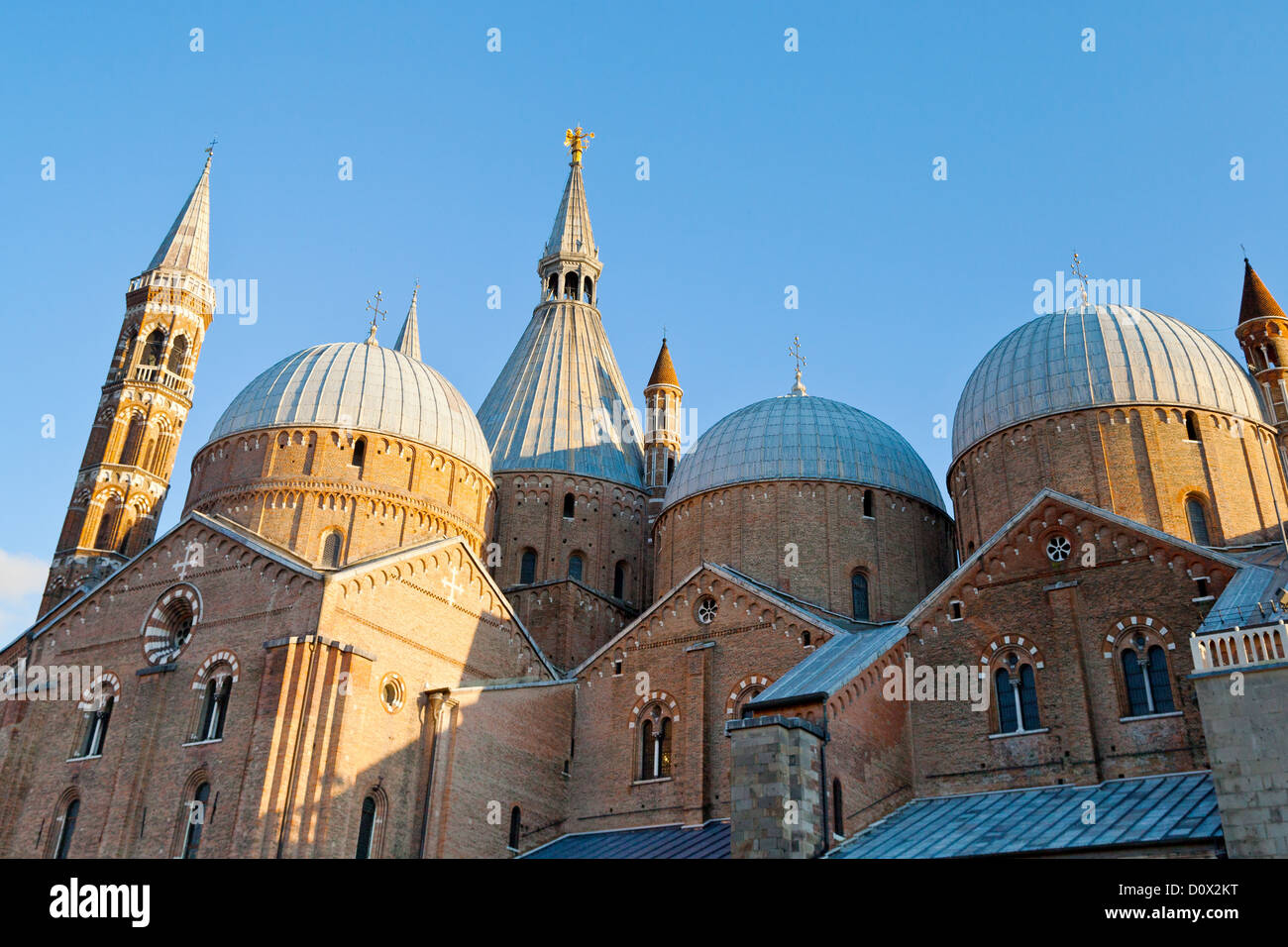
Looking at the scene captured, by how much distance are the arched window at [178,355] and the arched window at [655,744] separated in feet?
88.3

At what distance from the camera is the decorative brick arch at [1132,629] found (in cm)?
2103

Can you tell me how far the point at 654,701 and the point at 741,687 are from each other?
2445 millimetres

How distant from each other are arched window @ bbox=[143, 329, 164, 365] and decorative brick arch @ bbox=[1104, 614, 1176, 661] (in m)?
36.2

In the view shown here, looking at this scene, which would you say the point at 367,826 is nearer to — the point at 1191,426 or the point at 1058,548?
the point at 1058,548

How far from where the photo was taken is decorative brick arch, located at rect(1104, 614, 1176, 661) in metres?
21.0

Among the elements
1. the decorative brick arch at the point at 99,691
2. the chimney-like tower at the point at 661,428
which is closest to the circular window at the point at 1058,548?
the chimney-like tower at the point at 661,428

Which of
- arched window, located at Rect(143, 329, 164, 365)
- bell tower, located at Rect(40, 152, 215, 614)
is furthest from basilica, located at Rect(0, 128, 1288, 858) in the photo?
arched window, located at Rect(143, 329, 164, 365)

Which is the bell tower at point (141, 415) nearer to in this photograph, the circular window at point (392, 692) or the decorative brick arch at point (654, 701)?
the circular window at point (392, 692)

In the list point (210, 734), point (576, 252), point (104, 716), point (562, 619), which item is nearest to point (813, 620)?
point (562, 619)

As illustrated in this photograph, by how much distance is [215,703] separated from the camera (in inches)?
977

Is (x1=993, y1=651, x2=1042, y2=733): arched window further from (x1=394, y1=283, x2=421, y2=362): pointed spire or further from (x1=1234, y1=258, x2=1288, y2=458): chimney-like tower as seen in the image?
(x1=394, y1=283, x2=421, y2=362): pointed spire

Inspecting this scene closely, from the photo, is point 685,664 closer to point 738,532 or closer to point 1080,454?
point 738,532

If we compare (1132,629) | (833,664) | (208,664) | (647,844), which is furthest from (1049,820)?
(208,664)

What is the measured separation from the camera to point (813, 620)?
84.4 feet
